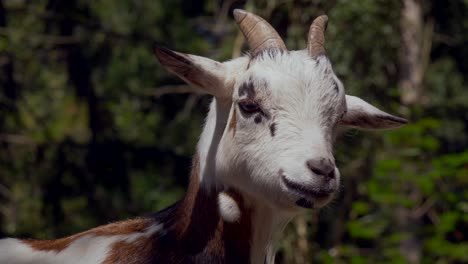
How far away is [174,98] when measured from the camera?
50.2 feet

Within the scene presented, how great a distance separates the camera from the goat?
17.0ft

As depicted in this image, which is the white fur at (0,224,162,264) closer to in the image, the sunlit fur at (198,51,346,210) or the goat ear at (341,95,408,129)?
the sunlit fur at (198,51,346,210)

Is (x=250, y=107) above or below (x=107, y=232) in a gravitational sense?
above

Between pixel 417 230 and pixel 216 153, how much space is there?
5049 millimetres

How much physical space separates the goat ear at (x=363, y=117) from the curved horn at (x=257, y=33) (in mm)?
550

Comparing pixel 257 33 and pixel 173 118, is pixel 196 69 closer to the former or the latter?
pixel 257 33

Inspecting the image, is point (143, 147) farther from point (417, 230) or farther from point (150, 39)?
point (417, 230)

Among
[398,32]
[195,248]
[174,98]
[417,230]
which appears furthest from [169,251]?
[174,98]

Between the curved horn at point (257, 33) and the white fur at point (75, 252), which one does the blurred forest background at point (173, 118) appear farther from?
the white fur at point (75, 252)

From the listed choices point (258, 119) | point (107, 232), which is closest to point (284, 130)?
point (258, 119)

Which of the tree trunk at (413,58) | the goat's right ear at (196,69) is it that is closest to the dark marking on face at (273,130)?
the goat's right ear at (196,69)

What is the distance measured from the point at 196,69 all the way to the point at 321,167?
0.87 m

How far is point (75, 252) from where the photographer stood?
580 cm

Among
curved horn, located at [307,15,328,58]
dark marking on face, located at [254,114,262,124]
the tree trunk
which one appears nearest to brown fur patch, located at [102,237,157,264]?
dark marking on face, located at [254,114,262,124]
